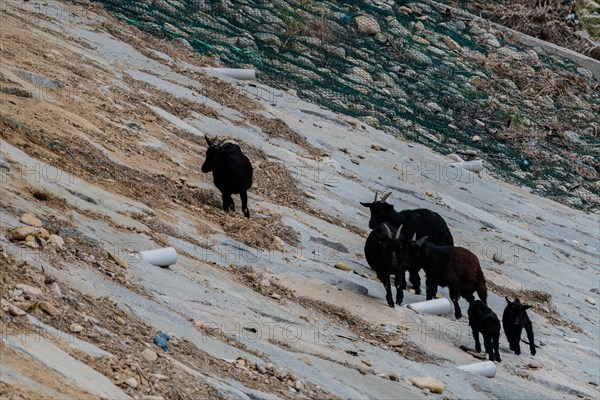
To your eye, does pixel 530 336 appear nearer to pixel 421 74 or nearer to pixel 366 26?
pixel 421 74

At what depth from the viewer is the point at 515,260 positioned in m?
18.9

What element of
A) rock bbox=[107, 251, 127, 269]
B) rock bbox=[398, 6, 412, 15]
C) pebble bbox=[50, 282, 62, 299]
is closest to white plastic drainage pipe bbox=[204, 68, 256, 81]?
rock bbox=[107, 251, 127, 269]

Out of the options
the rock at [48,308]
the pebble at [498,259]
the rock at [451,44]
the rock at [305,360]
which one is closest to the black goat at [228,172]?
the rock at [305,360]

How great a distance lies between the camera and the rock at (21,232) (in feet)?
33.4

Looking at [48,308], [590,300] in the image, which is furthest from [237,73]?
[48,308]

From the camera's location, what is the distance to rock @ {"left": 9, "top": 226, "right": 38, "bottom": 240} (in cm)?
1019

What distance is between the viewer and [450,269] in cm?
1512

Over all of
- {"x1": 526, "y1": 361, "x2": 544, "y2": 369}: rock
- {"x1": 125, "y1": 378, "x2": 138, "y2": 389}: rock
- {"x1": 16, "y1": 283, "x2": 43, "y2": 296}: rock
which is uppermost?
{"x1": 16, "y1": 283, "x2": 43, "y2": 296}: rock

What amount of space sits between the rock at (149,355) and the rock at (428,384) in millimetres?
3331

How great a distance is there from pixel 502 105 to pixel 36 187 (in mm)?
19008

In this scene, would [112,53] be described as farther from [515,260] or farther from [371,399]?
[371,399]

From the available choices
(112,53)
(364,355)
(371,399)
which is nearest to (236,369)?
(371,399)

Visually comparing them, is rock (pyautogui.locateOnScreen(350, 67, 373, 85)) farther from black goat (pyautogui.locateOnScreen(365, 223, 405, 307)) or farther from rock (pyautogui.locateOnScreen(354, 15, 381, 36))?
black goat (pyautogui.locateOnScreen(365, 223, 405, 307))

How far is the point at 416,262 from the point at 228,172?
8.26 feet
